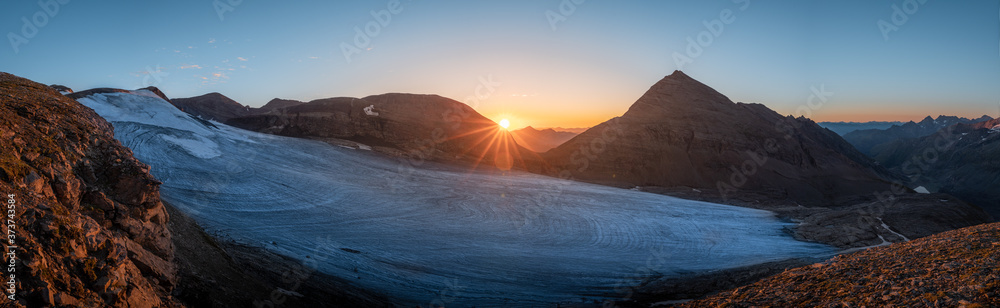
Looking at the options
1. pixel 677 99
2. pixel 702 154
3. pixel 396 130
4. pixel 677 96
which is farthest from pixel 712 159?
pixel 396 130

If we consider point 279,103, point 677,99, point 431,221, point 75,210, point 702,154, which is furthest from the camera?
point 279,103

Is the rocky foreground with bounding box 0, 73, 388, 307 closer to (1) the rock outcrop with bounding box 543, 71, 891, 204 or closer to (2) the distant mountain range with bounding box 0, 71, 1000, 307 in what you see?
(2) the distant mountain range with bounding box 0, 71, 1000, 307

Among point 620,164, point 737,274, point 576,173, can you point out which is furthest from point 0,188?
point 620,164

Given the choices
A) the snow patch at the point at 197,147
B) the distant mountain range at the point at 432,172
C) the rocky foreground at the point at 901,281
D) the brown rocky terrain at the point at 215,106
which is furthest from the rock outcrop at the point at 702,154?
the brown rocky terrain at the point at 215,106

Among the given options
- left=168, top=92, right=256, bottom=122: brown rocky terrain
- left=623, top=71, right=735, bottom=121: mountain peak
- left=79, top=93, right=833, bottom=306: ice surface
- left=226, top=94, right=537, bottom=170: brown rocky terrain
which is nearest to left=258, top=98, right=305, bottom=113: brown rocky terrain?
left=168, top=92, right=256, bottom=122: brown rocky terrain

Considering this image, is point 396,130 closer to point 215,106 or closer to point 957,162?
point 215,106

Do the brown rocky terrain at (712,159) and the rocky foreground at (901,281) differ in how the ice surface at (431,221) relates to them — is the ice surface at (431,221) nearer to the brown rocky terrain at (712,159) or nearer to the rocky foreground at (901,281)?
the rocky foreground at (901,281)
